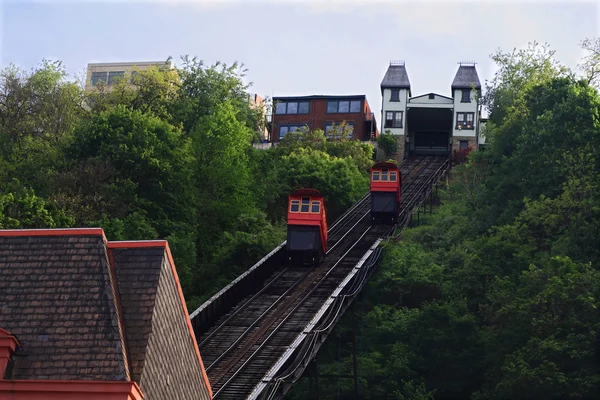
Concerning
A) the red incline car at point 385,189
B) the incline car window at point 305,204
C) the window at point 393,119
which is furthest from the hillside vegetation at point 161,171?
the window at point 393,119

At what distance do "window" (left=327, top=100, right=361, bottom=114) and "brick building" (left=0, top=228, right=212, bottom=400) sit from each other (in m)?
85.9

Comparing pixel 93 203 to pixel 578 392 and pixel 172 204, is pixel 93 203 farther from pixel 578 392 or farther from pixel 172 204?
pixel 578 392

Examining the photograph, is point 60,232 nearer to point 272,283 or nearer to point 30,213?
point 30,213

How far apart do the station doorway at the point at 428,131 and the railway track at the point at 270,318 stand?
36.4 metres

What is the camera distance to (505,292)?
44625 mm

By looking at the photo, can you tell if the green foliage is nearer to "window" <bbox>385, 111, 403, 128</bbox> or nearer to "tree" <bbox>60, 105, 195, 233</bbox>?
"tree" <bbox>60, 105, 195, 233</bbox>

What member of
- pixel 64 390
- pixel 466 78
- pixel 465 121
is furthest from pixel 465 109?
pixel 64 390

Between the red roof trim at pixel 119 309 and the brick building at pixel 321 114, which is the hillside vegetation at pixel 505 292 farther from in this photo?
the brick building at pixel 321 114

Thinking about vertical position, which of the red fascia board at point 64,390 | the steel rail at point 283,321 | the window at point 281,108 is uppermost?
the window at point 281,108

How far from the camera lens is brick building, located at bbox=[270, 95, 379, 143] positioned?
326 feet

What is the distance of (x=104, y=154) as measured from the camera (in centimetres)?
5688

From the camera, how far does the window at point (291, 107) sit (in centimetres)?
10100

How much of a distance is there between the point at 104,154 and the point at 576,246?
25.5 meters

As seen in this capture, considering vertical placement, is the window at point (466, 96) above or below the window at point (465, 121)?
above
